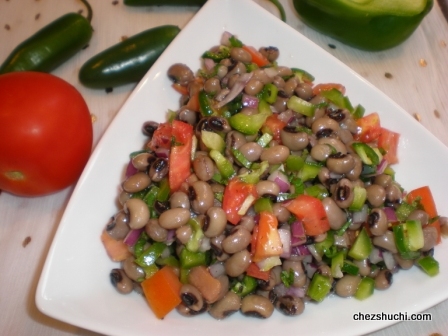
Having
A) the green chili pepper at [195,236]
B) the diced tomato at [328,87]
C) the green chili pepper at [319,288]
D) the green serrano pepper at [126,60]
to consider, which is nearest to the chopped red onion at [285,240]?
the green chili pepper at [319,288]

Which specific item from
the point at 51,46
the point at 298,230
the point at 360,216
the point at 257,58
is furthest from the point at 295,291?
the point at 51,46

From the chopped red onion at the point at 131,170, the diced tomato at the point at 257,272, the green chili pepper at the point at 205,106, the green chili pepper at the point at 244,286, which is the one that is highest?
the green chili pepper at the point at 205,106

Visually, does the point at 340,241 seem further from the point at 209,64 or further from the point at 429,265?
the point at 209,64

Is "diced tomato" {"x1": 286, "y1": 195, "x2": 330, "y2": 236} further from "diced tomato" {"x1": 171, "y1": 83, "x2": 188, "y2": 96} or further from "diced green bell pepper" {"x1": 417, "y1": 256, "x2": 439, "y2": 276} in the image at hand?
"diced tomato" {"x1": 171, "y1": 83, "x2": 188, "y2": 96}

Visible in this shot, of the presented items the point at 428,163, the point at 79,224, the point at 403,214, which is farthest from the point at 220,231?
the point at 428,163

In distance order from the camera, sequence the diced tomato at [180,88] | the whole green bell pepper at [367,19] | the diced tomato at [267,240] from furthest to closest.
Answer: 1. the whole green bell pepper at [367,19]
2. the diced tomato at [180,88]
3. the diced tomato at [267,240]

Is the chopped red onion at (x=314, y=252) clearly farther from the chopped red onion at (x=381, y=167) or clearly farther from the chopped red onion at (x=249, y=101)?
the chopped red onion at (x=249, y=101)

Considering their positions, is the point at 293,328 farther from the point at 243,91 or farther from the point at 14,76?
the point at 14,76
